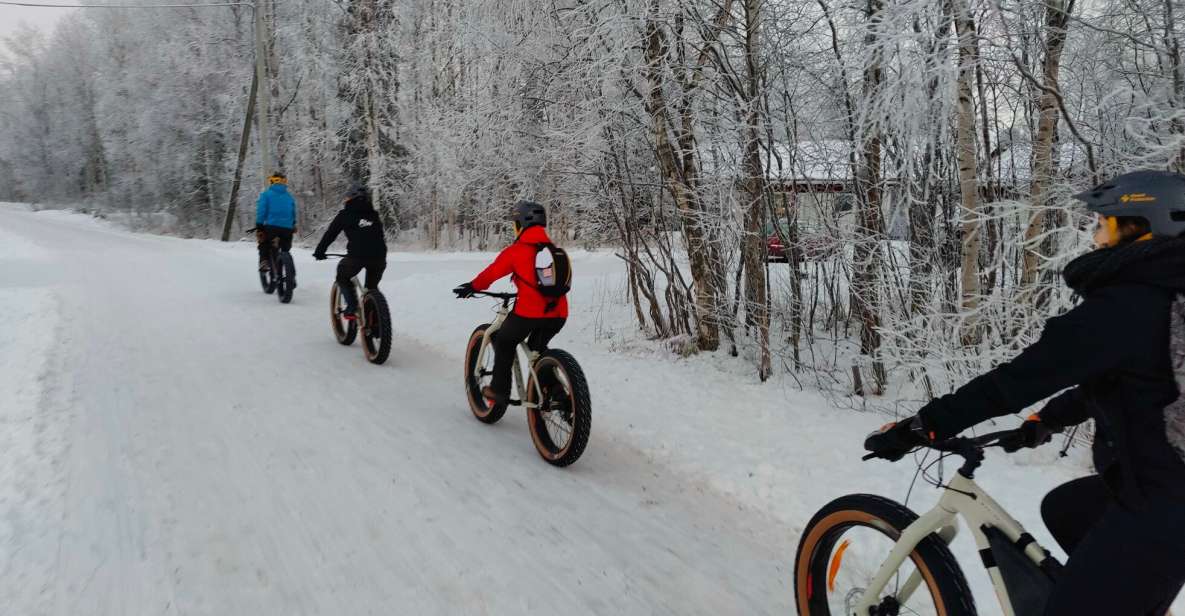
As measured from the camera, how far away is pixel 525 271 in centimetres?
509

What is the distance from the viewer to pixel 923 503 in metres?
4.32

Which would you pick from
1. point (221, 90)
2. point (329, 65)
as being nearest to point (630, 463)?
point (329, 65)

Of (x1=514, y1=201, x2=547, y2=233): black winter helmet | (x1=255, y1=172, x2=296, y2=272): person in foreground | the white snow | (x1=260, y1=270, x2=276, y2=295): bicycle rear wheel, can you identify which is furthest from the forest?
(x1=260, y1=270, x2=276, y2=295): bicycle rear wheel

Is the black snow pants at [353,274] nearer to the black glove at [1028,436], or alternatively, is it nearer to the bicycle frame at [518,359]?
the bicycle frame at [518,359]

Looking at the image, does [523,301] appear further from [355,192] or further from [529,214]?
[355,192]

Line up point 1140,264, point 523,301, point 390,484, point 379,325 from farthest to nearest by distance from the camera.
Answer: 1. point 379,325
2. point 523,301
3. point 390,484
4. point 1140,264

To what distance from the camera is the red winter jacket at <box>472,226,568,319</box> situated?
200 inches

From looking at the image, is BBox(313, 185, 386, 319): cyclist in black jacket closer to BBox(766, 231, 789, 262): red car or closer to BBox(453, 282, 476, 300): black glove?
BBox(453, 282, 476, 300): black glove

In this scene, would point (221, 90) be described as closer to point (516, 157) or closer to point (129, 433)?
point (516, 157)

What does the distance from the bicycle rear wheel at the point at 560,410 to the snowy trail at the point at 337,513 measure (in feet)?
0.55

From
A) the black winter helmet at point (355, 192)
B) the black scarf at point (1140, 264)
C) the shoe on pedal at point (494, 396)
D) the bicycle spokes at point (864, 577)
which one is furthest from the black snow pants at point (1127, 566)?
the black winter helmet at point (355, 192)

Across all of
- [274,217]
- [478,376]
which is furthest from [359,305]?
[274,217]

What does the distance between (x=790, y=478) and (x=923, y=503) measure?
2.81ft

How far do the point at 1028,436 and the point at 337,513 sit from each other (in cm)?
349
